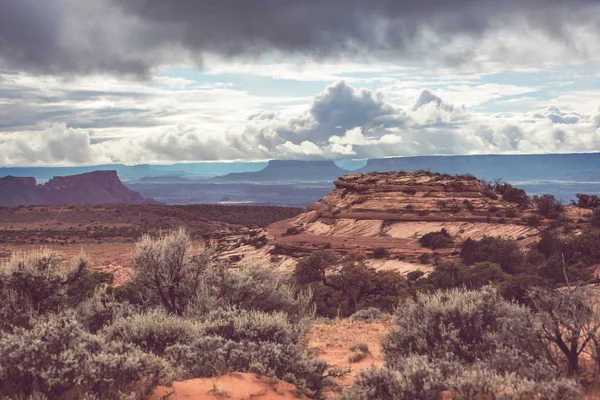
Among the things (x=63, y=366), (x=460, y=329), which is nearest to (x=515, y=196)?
(x=460, y=329)

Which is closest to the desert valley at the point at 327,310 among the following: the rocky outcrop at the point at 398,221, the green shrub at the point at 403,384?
the green shrub at the point at 403,384

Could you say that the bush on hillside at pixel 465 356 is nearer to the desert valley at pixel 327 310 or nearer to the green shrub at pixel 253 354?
the desert valley at pixel 327 310

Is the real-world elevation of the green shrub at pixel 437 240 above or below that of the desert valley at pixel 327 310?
below

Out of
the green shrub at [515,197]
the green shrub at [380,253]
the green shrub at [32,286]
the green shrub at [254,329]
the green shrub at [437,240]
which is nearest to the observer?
the green shrub at [254,329]

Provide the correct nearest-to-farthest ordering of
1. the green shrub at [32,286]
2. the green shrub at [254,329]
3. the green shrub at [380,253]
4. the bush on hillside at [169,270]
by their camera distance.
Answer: the green shrub at [254,329] < the green shrub at [32,286] < the bush on hillside at [169,270] < the green shrub at [380,253]

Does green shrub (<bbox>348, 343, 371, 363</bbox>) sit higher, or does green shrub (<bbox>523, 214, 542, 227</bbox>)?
green shrub (<bbox>523, 214, 542, 227</bbox>)

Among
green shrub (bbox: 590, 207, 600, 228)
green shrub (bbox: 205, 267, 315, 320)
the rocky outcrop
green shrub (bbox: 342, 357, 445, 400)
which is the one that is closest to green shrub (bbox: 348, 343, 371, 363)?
green shrub (bbox: 205, 267, 315, 320)

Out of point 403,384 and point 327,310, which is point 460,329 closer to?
point 403,384

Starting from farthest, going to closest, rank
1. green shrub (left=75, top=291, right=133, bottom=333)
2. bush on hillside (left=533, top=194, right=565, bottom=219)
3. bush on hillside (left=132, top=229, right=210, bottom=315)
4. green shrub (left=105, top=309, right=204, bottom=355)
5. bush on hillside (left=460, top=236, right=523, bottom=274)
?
bush on hillside (left=533, top=194, right=565, bottom=219) < bush on hillside (left=460, top=236, right=523, bottom=274) < bush on hillside (left=132, top=229, right=210, bottom=315) < green shrub (left=75, top=291, right=133, bottom=333) < green shrub (left=105, top=309, right=204, bottom=355)

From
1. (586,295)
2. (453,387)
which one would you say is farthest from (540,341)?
(453,387)

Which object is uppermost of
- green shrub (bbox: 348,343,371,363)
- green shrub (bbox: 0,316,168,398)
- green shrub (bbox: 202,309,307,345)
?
green shrub (bbox: 0,316,168,398)

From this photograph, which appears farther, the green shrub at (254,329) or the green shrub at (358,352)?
the green shrub at (358,352)

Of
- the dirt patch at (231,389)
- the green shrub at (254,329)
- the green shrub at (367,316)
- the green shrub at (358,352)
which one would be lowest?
the green shrub at (367,316)

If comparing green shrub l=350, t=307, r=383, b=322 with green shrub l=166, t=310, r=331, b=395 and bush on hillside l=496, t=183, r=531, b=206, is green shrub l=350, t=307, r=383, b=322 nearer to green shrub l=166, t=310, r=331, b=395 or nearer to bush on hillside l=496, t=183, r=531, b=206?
green shrub l=166, t=310, r=331, b=395
